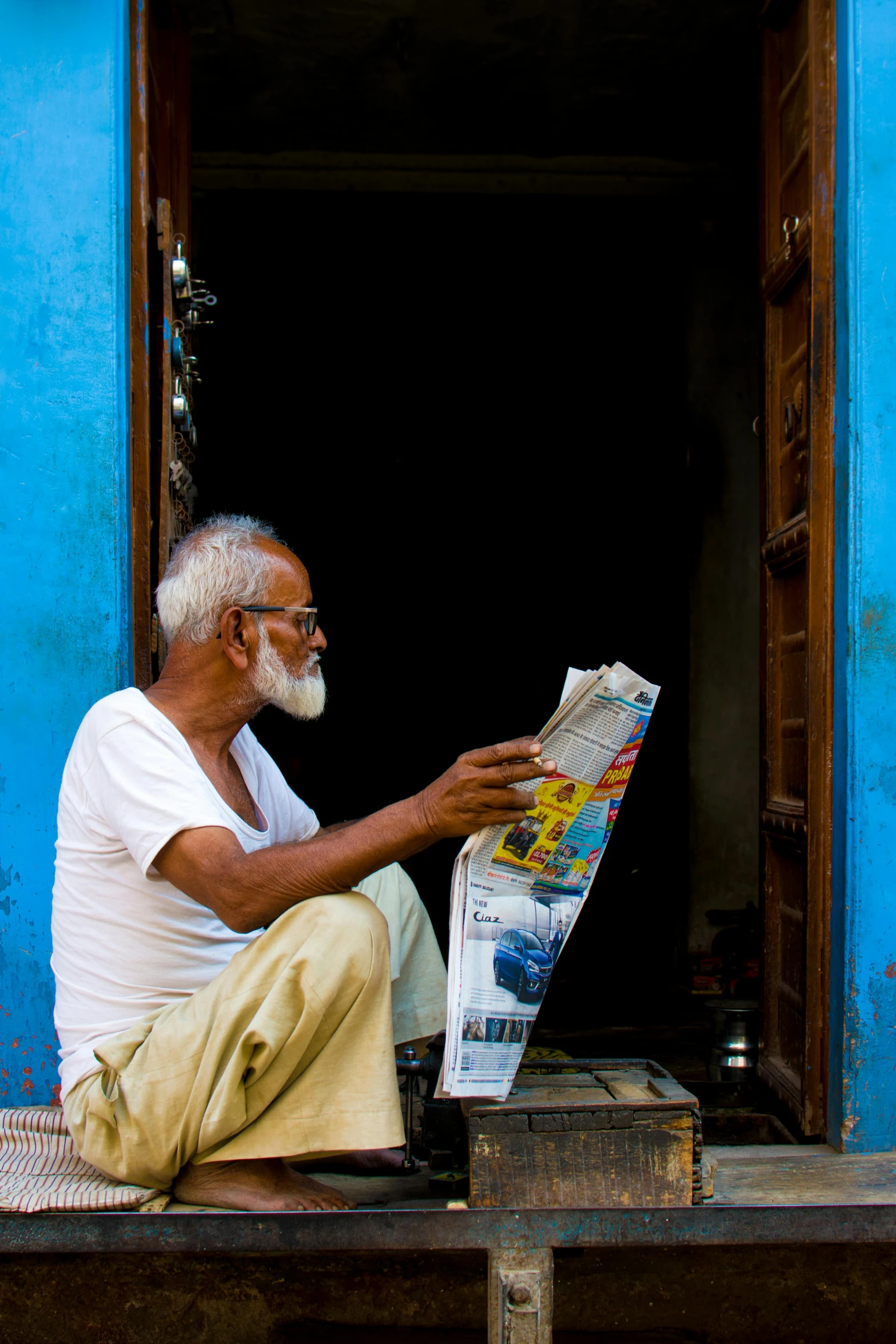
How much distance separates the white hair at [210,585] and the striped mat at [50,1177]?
98 centimetres

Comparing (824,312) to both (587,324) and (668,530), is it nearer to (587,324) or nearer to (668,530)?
(668,530)

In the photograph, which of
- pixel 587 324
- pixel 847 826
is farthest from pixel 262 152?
pixel 847 826

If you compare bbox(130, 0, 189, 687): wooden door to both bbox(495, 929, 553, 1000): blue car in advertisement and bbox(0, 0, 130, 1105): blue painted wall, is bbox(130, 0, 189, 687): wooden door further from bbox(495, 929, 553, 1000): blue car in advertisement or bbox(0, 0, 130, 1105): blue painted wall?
bbox(495, 929, 553, 1000): blue car in advertisement

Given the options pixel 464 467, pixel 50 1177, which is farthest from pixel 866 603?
pixel 464 467

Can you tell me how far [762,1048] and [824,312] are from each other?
193cm

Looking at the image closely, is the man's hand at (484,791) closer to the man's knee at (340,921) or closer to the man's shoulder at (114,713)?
the man's knee at (340,921)

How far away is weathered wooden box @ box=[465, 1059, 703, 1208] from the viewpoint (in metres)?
1.91

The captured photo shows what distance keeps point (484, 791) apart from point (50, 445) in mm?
1367

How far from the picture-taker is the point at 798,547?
2824 millimetres

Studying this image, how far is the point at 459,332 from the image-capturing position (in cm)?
646

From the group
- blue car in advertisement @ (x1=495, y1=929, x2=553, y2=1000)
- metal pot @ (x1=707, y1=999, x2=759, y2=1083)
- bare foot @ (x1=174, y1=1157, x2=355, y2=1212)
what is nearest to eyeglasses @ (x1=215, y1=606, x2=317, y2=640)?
blue car in advertisement @ (x1=495, y1=929, x2=553, y2=1000)

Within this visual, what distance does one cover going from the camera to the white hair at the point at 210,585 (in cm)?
228

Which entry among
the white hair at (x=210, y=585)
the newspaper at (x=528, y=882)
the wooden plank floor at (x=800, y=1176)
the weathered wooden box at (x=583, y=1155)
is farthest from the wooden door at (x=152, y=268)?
the wooden plank floor at (x=800, y=1176)

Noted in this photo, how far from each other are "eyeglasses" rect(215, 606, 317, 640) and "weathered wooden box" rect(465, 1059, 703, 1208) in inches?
39.1
